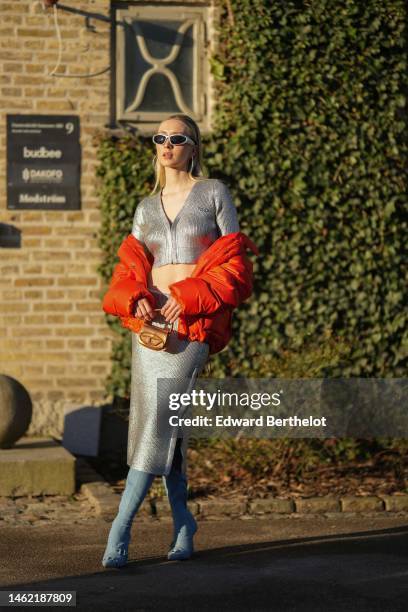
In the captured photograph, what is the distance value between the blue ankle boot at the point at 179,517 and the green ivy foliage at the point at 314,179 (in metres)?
3.65

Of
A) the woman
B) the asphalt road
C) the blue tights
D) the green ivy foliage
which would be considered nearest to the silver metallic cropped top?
the woman

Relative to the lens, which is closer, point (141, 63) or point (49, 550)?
point (49, 550)

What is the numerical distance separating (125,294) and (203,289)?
0.37 meters

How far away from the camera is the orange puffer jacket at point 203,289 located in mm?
5395

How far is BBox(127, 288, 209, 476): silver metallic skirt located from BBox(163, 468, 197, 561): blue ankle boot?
0.16 metres

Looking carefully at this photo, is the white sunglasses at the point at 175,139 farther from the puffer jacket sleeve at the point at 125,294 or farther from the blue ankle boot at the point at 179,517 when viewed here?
the blue ankle boot at the point at 179,517

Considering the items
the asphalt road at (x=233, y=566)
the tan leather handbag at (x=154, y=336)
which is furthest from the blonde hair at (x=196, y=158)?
the asphalt road at (x=233, y=566)

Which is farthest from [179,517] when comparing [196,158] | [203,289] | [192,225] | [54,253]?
[54,253]

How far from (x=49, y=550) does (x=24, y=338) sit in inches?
141

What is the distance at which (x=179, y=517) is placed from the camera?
18.7 feet

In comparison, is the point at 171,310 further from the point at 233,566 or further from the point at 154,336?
the point at 233,566

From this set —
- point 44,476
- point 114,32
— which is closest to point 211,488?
point 44,476

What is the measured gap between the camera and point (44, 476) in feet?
25.8

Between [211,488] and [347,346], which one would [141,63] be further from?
[211,488]
